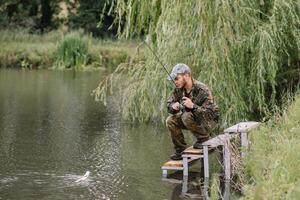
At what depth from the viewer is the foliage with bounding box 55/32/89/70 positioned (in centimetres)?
2800

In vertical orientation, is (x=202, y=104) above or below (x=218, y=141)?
above

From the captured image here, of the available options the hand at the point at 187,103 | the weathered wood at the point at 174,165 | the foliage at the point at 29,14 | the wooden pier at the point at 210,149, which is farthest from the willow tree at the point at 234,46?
the foliage at the point at 29,14

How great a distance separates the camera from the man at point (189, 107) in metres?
8.48

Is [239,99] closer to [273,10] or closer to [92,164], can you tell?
[273,10]

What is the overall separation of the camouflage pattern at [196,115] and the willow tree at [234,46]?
154 centimetres

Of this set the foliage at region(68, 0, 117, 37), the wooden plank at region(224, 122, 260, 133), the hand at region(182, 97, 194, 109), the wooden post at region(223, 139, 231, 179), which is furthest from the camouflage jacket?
the foliage at region(68, 0, 117, 37)

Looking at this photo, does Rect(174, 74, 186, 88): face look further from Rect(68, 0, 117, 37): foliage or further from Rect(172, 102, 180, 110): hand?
Rect(68, 0, 117, 37): foliage

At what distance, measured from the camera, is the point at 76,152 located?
10.1m

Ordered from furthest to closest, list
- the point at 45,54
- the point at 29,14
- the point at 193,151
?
the point at 29,14, the point at 45,54, the point at 193,151

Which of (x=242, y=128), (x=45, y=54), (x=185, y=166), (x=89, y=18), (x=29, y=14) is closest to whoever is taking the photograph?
(x=185, y=166)

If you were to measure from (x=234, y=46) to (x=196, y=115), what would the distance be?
203cm

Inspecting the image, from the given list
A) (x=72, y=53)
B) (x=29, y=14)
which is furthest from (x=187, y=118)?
(x=29, y=14)

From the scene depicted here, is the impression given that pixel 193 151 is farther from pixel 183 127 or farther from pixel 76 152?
pixel 76 152

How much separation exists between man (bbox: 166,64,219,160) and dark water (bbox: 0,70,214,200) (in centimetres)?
57
